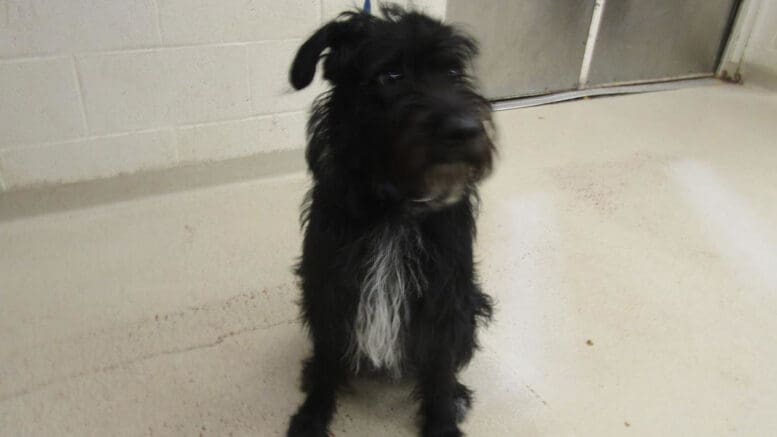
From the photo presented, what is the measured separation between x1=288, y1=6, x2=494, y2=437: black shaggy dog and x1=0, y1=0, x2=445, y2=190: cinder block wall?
3.83 ft

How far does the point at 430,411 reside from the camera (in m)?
1.44

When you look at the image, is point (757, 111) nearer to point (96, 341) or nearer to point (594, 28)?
point (594, 28)

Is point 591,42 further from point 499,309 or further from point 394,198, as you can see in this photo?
point 394,198

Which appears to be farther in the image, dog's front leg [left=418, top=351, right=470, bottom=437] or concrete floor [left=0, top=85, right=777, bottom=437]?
concrete floor [left=0, top=85, right=777, bottom=437]

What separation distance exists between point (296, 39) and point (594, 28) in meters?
2.11

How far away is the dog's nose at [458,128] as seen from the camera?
1045 millimetres

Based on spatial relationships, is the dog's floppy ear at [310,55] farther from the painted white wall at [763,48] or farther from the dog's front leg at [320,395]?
the painted white wall at [763,48]


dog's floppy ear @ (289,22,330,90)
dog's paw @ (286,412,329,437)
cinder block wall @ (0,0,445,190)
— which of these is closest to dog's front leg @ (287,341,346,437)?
dog's paw @ (286,412,329,437)

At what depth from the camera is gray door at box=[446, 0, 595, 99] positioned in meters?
3.42

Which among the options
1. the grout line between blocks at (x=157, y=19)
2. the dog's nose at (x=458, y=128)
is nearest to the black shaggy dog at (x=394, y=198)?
the dog's nose at (x=458, y=128)

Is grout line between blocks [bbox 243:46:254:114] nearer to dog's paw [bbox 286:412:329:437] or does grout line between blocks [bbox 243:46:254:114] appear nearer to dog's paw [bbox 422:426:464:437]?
dog's paw [bbox 286:412:329:437]

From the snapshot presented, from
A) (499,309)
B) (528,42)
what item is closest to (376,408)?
(499,309)

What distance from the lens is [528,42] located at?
3.60m

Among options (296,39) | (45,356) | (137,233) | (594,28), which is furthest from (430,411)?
(594,28)
